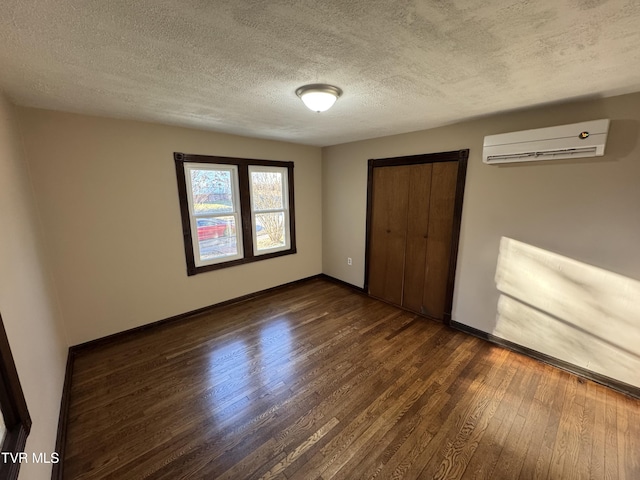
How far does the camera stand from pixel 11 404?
1.04m

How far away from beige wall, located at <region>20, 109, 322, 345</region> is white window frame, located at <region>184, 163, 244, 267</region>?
151mm

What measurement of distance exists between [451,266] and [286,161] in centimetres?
264

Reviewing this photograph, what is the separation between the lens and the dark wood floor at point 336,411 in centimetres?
148

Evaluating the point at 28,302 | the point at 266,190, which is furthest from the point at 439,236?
the point at 28,302

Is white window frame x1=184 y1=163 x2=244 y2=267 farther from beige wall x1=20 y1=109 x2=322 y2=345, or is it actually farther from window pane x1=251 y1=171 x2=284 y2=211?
window pane x1=251 y1=171 x2=284 y2=211

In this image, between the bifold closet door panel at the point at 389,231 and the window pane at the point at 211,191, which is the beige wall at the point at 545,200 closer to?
the bifold closet door panel at the point at 389,231

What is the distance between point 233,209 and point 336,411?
2620mm

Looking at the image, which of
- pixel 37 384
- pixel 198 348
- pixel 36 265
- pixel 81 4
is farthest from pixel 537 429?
pixel 36 265

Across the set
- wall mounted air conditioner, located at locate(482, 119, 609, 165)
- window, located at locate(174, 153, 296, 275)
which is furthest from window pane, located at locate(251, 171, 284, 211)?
wall mounted air conditioner, located at locate(482, 119, 609, 165)

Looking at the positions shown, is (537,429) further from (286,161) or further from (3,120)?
(3,120)

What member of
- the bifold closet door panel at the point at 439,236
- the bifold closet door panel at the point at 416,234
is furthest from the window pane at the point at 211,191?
the bifold closet door panel at the point at 439,236

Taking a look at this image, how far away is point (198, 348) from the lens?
2568 millimetres

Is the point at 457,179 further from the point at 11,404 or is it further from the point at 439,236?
the point at 11,404

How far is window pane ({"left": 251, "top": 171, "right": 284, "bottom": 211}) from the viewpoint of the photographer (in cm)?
357
